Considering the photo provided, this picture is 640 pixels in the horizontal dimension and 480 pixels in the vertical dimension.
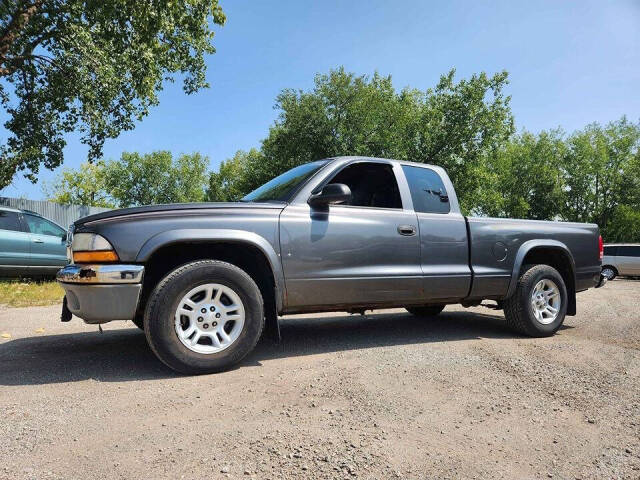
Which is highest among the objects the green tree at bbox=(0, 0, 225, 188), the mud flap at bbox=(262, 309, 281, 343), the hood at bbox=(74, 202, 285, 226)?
the green tree at bbox=(0, 0, 225, 188)

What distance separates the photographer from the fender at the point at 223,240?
11.0 feet

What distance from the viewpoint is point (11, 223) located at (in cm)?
948

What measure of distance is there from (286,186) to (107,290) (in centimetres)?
190

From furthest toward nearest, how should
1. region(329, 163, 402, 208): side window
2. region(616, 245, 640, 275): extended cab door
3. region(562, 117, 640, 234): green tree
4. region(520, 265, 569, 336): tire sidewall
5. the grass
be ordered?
region(562, 117, 640, 234): green tree → region(616, 245, 640, 275): extended cab door → the grass → region(520, 265, 569, 336): tire sidewall → region(329, 163, 402, 208): side window

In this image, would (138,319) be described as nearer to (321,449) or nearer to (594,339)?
(321,449)

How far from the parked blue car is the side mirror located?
7.38 metres

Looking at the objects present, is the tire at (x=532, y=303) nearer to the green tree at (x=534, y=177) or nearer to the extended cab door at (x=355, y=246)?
the extended cab door at (x=355, y=246)

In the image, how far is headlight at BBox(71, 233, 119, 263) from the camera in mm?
3281

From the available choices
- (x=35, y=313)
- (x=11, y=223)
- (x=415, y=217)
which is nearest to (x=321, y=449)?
(x=415, y=217)

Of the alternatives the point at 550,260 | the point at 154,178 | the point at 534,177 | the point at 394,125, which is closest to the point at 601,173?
the point at 534,177

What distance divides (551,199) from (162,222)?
4911 cm

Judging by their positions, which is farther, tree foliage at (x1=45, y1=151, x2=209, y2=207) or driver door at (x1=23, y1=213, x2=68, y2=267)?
tree foliage at (x1=45, y1=151, x2=209, y2=207)

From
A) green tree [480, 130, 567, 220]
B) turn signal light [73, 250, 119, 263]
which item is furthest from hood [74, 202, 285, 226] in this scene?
green tree [480, 130, 567, 220]

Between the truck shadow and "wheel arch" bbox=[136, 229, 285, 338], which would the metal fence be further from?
"wheel arch" bbox=[136, 229, 285, 338]
